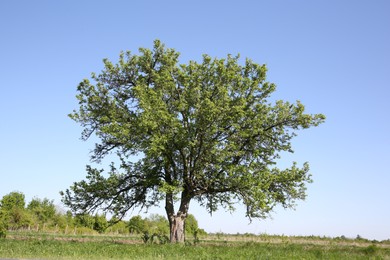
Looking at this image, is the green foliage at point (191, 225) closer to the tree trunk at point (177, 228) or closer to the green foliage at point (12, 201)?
the green foliage at point (12, 201)

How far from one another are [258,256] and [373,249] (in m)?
11.1

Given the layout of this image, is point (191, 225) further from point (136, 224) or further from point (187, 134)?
point (187, 134)

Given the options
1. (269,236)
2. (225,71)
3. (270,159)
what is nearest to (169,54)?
(225,71)

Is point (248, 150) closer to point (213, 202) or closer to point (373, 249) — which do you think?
point (213, 202)

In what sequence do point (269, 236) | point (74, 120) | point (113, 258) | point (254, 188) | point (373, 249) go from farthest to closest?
1. point (269, 236)
2. point (74, 120)
3. point (254, 188)
4. point (373, 249)
5. point (113, 258)

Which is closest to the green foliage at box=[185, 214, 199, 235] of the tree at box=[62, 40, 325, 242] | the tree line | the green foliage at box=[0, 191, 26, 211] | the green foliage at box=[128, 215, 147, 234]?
the tree line

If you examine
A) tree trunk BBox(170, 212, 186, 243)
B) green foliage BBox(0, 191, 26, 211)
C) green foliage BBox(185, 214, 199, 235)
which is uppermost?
green foliage BBox(0, 191, 26, 211)

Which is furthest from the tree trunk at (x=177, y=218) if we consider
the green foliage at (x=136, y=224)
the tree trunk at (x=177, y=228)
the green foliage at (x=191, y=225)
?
the green foliage at (x=191, y=225)

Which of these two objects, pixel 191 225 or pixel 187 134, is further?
pixel 191 225

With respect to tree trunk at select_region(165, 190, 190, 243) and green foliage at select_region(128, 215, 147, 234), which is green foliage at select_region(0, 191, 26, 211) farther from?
tree trunk at select_region(165, 190, 190, 243)

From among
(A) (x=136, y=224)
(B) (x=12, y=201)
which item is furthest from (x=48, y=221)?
(A) (x=136, y=224)

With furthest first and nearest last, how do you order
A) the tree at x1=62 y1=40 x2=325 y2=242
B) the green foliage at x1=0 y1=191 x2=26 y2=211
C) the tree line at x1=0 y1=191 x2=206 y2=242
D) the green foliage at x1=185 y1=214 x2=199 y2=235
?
1. the green foliage at x1=185 y1=214 x2=199 y2=235
2. the green foliage at x1=0 y1=191 x2=26 y2=211
3. the tree line at x1=0 y1=191 x2=206 y2=242
4. the tree at x1=62 y1=40 x2=325 y2=242

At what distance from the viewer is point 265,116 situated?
33906mm

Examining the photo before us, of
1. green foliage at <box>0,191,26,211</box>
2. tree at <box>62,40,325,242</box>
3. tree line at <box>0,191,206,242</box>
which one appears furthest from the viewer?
green foliage at <box>0,191,26,211</box>
